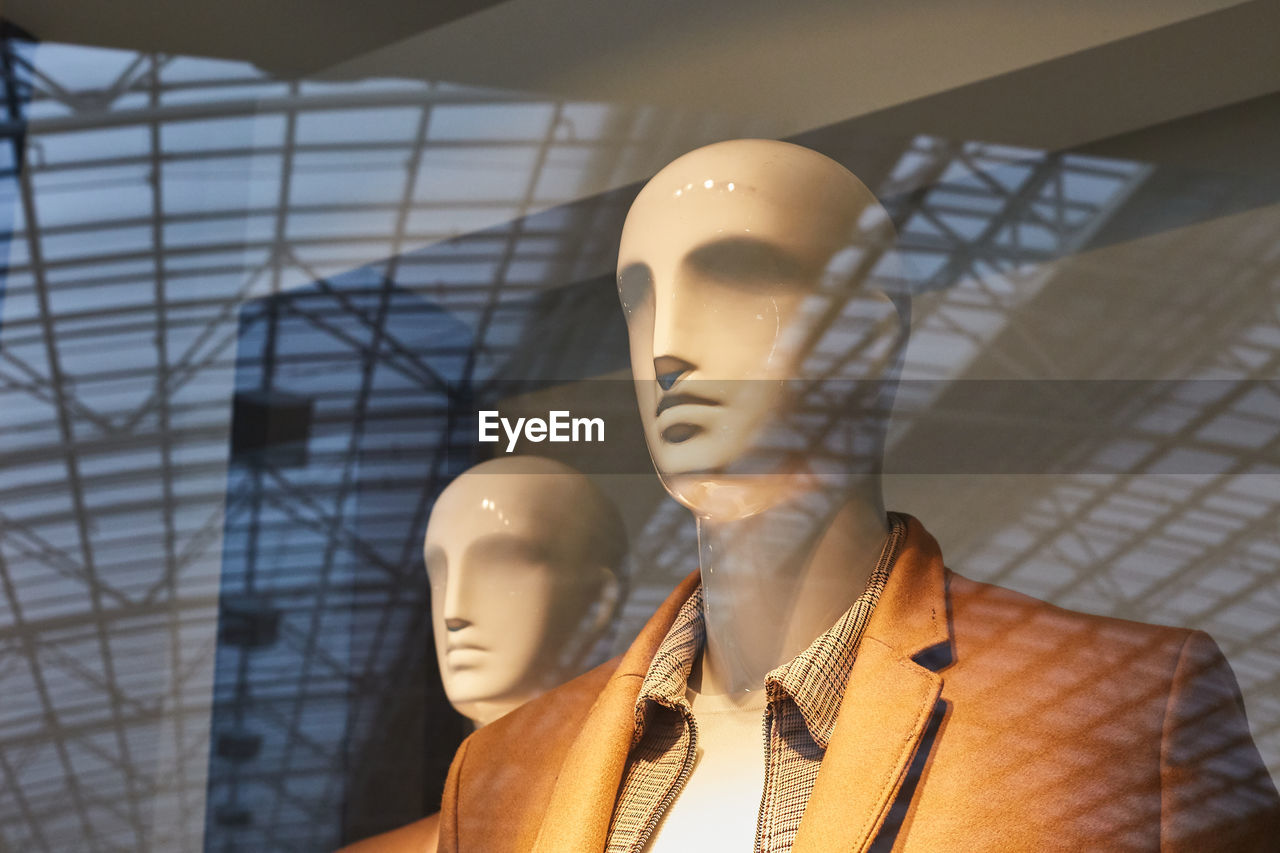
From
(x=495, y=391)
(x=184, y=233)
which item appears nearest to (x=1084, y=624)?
(x=495, y=391)

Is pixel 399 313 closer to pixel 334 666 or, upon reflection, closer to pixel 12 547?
pixel 334 666

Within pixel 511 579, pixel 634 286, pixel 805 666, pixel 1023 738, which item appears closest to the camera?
pixel 1023 738

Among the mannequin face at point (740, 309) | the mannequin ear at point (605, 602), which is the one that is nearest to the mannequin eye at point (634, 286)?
the mannequin face at point (740, 309)

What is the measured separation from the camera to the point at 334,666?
147cm

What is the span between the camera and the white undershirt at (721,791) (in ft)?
3.86

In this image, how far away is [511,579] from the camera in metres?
1.51

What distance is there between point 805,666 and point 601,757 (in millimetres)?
271

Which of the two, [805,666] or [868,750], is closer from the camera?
[868,750]

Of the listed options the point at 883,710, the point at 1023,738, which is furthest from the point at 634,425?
the point at 1023,738

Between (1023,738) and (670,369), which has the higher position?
(670,369)

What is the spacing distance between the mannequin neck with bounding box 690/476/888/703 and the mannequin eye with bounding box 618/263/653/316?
0.29 meters

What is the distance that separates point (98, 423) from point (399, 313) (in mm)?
571

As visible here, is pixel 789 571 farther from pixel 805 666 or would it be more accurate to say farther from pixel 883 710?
pixel 883 710

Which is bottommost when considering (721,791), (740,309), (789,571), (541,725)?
(721,791)
